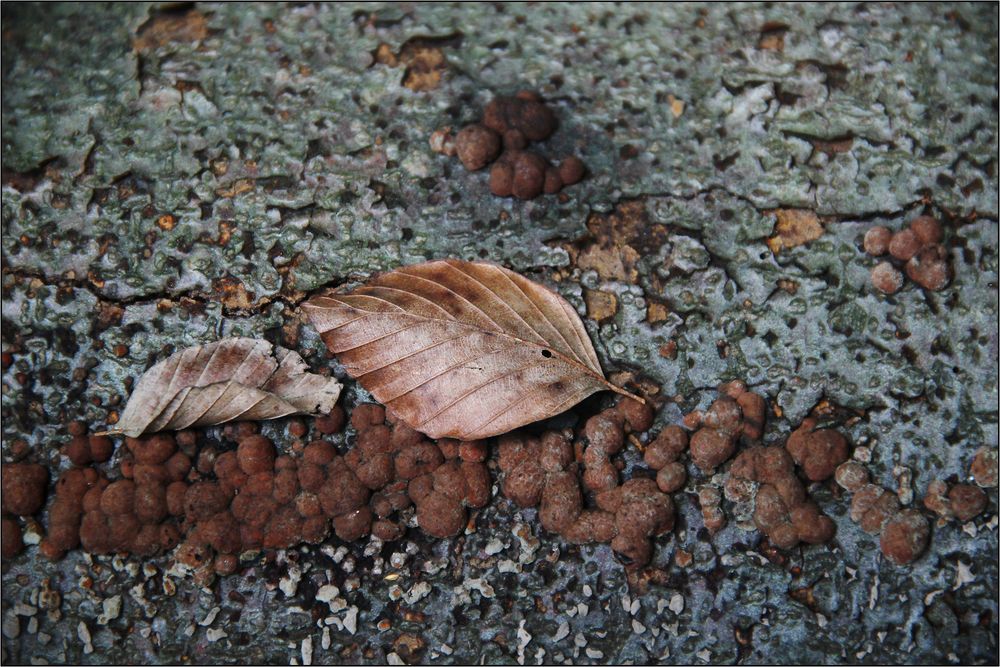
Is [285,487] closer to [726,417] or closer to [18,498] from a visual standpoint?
[18,498]

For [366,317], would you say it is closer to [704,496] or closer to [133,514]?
[133,514]

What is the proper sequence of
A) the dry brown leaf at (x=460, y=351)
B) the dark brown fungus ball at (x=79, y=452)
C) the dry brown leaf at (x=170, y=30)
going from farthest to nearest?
the dry brown leaf at (x=170, y=30) < the dark brown fungus ball at (x=79, y=452) < the dry brown leaf at (x=460, y=351)

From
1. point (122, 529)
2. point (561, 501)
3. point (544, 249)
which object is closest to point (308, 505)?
point (122, 529)

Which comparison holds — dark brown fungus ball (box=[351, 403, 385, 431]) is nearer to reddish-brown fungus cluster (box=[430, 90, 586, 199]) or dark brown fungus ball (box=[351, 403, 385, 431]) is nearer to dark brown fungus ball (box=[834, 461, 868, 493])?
reddish-brown fungus cluster (box=[430, 90, 586, 199])

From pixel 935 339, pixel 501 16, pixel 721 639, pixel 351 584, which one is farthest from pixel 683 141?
pixel 351 584

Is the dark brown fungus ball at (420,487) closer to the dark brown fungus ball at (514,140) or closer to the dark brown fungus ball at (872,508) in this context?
the dark brown fungus ball at (514,140)

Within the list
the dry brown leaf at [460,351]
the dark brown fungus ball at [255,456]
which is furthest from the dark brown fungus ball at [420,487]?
the dark brown fungus ball at [255,456]
